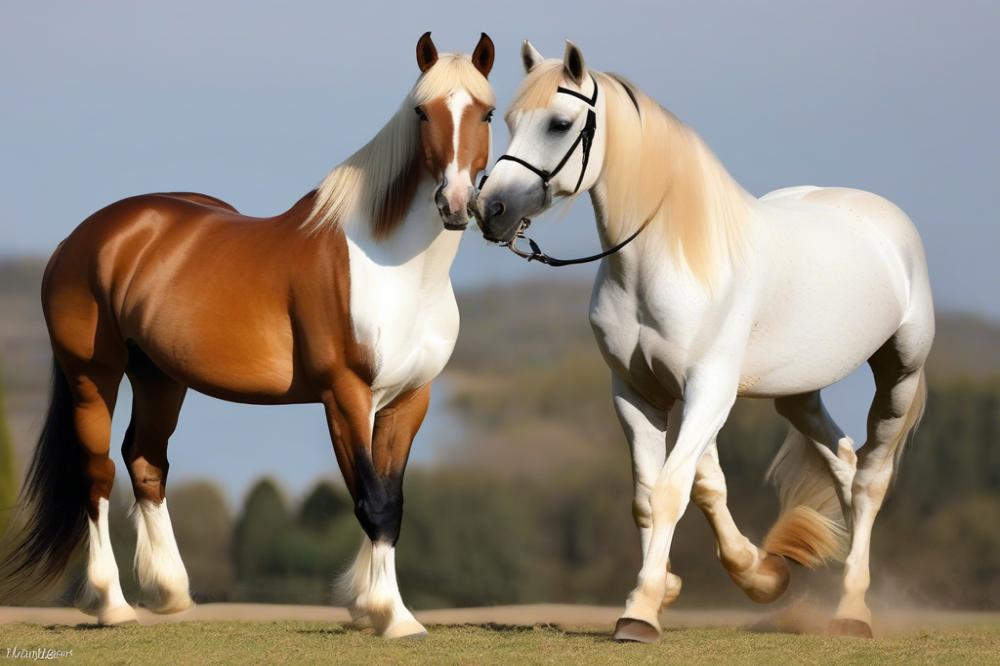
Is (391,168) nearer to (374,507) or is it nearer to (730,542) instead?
(374,507)

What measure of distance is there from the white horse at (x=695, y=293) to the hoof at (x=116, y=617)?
2693 mm

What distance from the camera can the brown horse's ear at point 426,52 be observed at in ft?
21.4

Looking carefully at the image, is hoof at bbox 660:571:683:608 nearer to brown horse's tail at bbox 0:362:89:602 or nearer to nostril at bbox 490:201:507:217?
nostril at bbox 490:201:507:217

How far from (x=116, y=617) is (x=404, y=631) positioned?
174cm

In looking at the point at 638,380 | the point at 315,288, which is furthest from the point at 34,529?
the point at 638,380

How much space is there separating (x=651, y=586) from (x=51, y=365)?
373 cm

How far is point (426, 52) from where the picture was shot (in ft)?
21.4

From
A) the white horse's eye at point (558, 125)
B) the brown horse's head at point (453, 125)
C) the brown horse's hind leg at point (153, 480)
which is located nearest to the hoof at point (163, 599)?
the brown horse's hind leg at point (153, 480)

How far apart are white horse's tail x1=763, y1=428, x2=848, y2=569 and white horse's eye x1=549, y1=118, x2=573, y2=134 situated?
2.60 m

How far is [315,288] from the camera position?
6.57 m

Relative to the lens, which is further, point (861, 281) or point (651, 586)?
point (861, 281)

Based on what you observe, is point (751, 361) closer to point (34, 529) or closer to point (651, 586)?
point (651, 586)

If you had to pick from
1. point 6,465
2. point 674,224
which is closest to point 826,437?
point 674,224

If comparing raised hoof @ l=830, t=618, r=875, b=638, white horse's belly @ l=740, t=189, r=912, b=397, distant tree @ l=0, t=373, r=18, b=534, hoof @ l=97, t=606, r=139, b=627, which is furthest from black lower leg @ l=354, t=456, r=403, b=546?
distant tree @ l=0, t=373, r=18, b=534
